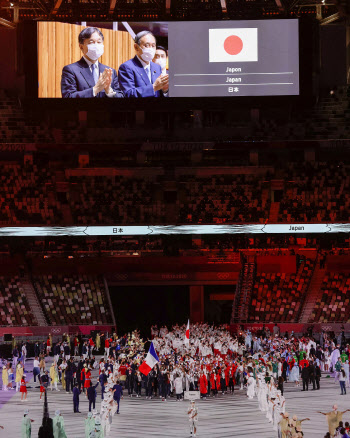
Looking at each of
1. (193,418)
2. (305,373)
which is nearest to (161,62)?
(305,373)

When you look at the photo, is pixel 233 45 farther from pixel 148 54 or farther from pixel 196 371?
pixel 196 371

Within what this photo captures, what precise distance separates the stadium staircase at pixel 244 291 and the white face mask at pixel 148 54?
1311 cm

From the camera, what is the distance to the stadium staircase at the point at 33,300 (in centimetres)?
4128

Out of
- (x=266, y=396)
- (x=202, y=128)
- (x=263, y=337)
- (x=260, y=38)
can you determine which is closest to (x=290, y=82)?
(x=260, y=38)

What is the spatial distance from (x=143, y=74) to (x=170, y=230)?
8.58 m

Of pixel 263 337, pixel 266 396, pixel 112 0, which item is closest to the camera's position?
A: pixel 266 396

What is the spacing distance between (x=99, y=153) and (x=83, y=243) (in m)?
5.53

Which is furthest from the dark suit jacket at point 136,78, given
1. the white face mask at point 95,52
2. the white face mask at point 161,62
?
the white face mask at point 95,52

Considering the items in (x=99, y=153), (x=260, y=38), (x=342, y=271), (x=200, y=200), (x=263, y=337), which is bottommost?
(x=263, y=337)

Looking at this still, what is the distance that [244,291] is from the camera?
141 ft

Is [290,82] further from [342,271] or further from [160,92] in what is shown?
[342,271]

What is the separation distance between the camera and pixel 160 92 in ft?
123

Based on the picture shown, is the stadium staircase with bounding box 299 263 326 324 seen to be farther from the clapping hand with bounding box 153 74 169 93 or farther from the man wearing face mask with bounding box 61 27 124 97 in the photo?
the man wearing face mask with bounding box 61 27 124 97

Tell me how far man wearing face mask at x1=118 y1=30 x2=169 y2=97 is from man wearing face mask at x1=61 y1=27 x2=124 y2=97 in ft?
1.60
